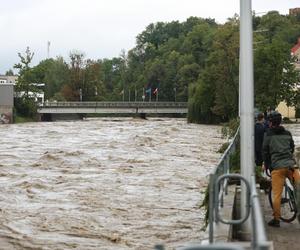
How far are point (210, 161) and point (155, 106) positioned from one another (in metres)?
91.6

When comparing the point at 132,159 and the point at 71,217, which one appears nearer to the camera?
the point at 71,217

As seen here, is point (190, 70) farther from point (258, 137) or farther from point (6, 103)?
point (258, 137)

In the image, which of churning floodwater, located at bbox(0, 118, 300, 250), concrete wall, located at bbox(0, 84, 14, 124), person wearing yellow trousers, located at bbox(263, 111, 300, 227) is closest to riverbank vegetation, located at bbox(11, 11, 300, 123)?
concrete wall, located at bbox(0, 84, 14, 124)

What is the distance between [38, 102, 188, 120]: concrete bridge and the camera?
Answer: 4742 inches

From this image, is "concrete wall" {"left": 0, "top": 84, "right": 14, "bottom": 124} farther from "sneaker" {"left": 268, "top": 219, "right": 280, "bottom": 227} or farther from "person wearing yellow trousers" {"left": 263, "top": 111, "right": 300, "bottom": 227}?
"person wearing yellow trousers" {"left": 263, "top": 111, "right": 300, "bottom": 227}

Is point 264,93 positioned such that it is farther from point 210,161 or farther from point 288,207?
point 288,207

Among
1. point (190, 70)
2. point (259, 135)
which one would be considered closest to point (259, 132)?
point (259, 135)

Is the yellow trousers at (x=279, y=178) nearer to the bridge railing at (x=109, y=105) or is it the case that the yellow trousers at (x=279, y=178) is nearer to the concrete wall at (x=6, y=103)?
the concrete wall at (x=6, y=103)

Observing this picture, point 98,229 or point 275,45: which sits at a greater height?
point 275,45

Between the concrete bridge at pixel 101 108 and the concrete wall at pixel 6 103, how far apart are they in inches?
388

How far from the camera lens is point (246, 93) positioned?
9.24 m

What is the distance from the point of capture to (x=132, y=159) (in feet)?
117

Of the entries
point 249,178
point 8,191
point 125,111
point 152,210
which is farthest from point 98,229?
point 125,111

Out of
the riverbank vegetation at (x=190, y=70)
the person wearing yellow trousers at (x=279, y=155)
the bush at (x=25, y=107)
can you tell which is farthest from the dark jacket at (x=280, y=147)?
the bush at (x=25, y=107)
